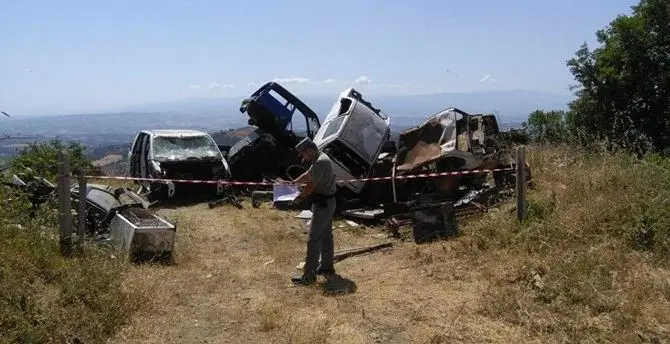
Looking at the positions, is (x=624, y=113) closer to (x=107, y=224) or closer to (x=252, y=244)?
(x=252, y=244)

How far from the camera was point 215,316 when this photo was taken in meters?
5.41

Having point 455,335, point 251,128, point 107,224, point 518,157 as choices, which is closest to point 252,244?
point 107,224

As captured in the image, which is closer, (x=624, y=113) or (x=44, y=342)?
(x=44, y=342)

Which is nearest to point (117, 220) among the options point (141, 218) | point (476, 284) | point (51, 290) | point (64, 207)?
point (141, 218)

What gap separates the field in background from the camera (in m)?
4.78

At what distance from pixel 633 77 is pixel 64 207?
66.0 feet

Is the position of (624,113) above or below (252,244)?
above

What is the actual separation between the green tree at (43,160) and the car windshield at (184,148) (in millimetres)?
1876

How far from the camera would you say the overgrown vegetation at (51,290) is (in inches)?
173

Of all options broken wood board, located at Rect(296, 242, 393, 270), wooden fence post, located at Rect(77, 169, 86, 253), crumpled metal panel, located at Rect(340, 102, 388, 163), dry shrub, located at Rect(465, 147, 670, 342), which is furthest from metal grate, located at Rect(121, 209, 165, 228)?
crumpled metal panel, located at Rect(340, 102, 388, 163)

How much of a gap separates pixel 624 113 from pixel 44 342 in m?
21.4

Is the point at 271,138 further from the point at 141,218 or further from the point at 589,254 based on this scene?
the point at 589,254

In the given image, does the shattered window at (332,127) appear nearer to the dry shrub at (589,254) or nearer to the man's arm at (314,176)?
the dry shrub at (589,254)

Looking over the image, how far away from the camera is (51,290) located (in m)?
5.11
